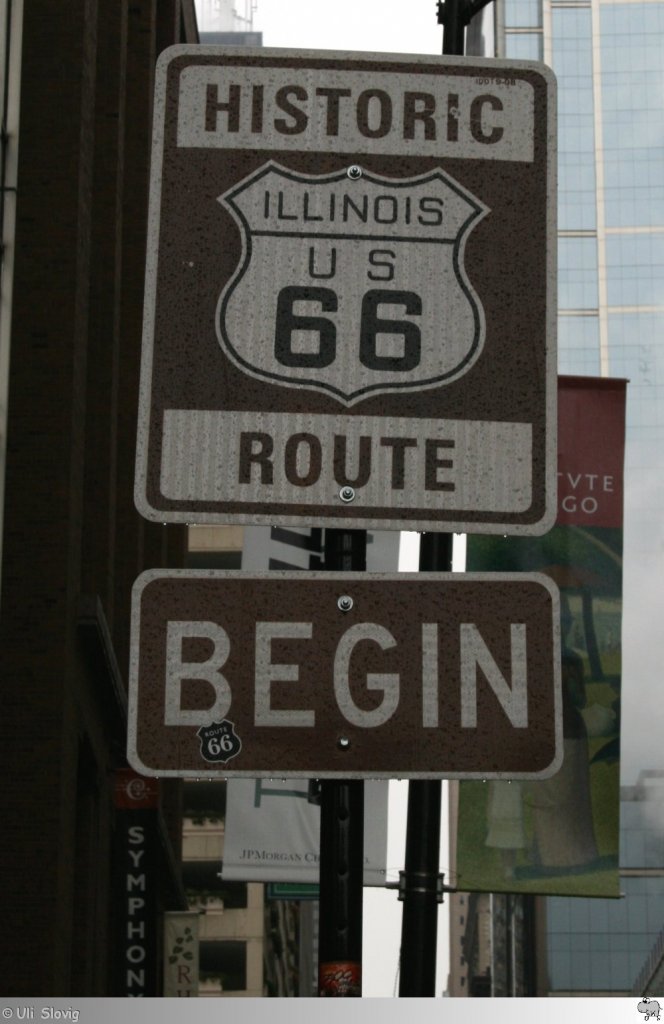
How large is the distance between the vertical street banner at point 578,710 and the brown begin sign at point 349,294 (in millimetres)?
7371

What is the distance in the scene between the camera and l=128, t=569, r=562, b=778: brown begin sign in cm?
403

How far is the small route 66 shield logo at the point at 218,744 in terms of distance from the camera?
4.02 m

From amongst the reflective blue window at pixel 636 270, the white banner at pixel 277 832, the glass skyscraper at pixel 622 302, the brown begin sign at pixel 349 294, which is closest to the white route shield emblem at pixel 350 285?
the brown begin sign at pixel 349 294

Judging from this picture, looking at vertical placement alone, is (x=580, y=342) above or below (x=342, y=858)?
above

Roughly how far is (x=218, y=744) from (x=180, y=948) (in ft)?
95.5

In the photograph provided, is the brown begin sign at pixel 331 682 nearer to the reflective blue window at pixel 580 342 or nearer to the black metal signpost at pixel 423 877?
the black metal signpost at pixel 423 877

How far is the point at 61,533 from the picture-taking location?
17.8 m

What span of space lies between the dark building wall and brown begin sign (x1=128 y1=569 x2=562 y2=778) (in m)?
13.0

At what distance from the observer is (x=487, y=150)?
14.7ft

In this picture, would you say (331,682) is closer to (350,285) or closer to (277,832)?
(350,285)

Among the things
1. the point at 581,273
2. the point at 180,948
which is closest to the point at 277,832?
the point at 180,948

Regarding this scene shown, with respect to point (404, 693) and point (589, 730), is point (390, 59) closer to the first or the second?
point (404, 693)

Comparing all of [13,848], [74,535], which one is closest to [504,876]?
[13,848]

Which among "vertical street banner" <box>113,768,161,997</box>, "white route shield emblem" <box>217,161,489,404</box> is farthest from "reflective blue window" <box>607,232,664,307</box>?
"white route shield emblem" <box>217,161,489,404</box>
